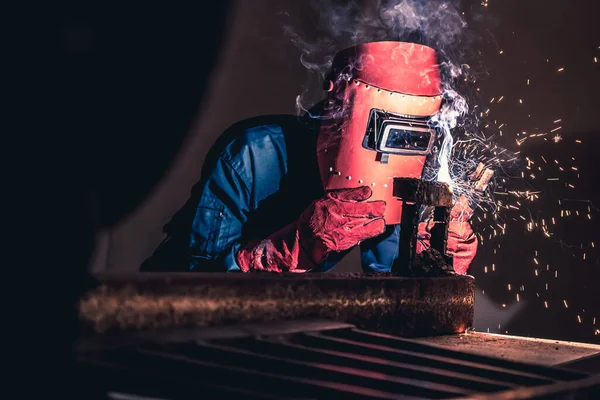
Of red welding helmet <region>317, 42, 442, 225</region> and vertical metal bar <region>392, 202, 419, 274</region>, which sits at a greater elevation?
red welding helmet <region>317, 42, 442, 225</region>

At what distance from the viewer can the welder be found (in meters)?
2.82

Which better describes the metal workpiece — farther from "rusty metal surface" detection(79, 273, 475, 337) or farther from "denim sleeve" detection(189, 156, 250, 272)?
"denim sleeve" detection(189, 156, 250, 272)

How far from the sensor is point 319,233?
2.82 m

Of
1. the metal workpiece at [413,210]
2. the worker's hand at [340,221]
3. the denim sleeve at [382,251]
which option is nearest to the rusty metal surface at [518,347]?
the metal workpiece at [413,210]

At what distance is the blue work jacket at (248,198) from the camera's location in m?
2.87

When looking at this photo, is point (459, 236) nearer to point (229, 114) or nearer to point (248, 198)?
point (248, 198)

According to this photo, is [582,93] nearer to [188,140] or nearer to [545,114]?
[545,114]

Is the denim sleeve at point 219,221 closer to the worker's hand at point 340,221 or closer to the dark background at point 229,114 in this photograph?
the dark background at point 229,114

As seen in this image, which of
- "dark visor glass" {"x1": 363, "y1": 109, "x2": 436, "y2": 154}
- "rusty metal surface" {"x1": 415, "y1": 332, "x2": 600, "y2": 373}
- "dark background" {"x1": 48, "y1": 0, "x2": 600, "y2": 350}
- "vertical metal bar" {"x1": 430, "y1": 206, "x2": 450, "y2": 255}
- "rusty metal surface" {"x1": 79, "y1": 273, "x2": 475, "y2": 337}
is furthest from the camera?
"dark visor glass" {"x1": 363, "y1": 109, "x2": 436, "y2": 154}

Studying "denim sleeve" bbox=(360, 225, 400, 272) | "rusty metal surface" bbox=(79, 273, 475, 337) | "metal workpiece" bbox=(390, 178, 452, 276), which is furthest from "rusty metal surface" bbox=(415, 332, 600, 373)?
"denim sleeve" bbox=(360, 225, 400, 272)

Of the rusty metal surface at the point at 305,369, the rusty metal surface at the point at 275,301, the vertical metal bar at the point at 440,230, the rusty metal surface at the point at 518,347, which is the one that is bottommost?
the rusty metal surface at the point at 518,347

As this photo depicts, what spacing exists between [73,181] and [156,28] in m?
1.92

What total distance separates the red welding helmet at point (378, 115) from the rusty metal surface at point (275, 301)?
2.52 ft

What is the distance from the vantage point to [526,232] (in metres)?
3.86
